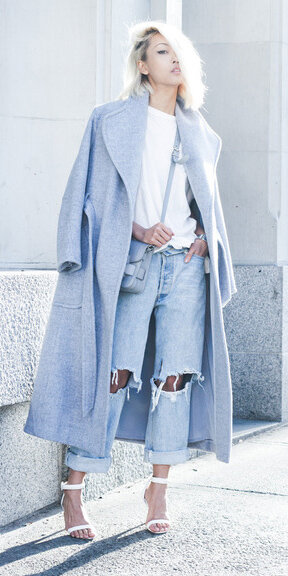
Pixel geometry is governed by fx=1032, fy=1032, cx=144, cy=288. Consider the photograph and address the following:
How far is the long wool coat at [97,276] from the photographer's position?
400 cm

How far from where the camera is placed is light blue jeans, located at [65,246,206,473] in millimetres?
4094

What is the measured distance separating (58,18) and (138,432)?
229cm

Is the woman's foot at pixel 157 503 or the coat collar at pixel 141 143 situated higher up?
the coat collar at pixel 141 143

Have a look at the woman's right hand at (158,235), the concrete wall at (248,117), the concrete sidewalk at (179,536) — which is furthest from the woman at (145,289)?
the concrete wall at (248,117)

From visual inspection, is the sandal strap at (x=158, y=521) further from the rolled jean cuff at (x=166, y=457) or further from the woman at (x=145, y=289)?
the rolled jean cuff at (x=166, y=457)

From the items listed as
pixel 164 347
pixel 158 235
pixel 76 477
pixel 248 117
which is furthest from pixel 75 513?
pixel 248 117

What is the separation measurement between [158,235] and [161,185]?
27cm

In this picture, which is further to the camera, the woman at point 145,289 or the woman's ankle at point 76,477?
the woman's ankle at point 76,477

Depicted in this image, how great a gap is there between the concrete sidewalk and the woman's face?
5.99ft

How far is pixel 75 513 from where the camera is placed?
411 cm

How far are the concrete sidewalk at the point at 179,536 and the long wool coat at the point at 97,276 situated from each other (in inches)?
13.8

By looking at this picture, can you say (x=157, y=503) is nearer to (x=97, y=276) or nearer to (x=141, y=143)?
(x=97, y=276)

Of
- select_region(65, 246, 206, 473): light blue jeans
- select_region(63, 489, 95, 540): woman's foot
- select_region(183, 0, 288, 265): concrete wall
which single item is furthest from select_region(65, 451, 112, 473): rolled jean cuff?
select_region(183, 0, 288, 265): concrete wall

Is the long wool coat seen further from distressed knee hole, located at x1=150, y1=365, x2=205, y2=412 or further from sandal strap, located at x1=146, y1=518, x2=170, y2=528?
sandal strap, located at x1=146, y1=518, x2=170, y2=528
